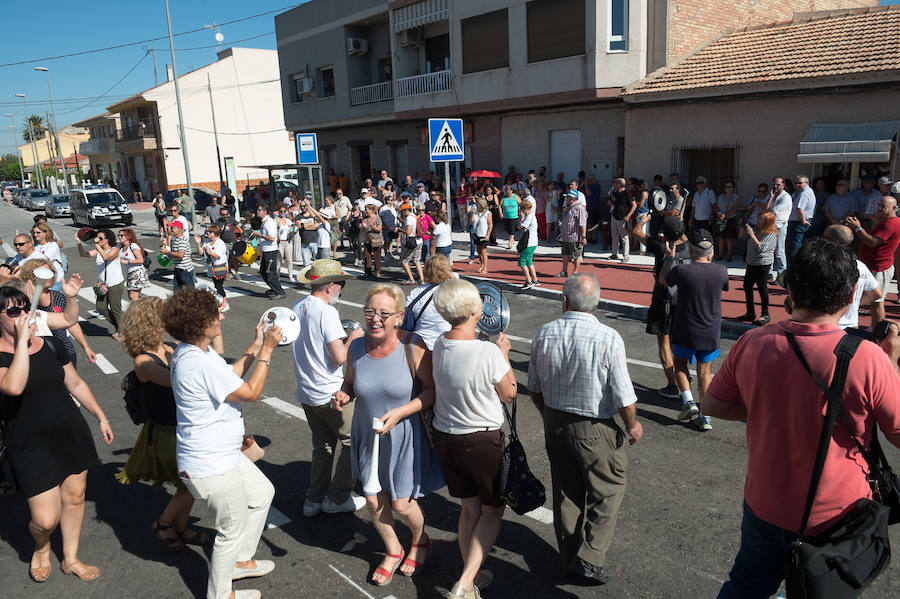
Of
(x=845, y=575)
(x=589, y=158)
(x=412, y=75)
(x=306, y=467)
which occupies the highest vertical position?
(x=412, y=75)

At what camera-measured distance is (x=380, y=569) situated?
375 centimetres

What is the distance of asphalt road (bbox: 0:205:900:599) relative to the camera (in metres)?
3.71

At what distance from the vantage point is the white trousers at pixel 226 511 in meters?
3.39

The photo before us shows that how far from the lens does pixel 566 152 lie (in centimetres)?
1844

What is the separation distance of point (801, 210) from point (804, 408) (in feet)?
35.3

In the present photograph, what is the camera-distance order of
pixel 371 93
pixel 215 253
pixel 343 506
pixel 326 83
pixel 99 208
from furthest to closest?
pixel 99 208, pixel 326 83, pixel 371 93, pixel 215 253, pixel 343 506

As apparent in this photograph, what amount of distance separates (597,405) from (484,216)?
1015 cm

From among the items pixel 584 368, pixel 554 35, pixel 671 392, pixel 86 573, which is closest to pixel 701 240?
pixel 671 392

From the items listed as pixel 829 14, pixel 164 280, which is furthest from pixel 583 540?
pixel 829 14

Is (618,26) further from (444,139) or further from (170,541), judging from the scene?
(170,541)

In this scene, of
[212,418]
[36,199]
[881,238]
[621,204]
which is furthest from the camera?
[36,199]

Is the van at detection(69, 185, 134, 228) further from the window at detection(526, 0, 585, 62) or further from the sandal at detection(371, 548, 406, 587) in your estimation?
the sandal at detection(371, 548, 406, 587)

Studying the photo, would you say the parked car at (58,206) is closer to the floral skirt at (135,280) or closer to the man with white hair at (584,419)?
the floral skirt at (135,280)

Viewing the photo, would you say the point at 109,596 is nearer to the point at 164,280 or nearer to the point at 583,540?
the point at 583,540
